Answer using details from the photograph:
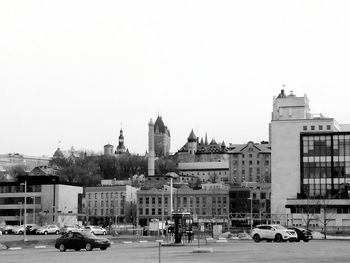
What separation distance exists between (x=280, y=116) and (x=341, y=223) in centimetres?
2678

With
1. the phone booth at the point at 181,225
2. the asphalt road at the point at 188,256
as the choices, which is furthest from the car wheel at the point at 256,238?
the asphalt road at the point at 188,256

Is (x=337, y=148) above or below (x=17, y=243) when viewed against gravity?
→ above

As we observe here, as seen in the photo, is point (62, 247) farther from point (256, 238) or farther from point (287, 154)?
point (287, 154)

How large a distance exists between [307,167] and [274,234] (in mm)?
70654

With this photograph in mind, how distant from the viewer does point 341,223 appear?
122 metres

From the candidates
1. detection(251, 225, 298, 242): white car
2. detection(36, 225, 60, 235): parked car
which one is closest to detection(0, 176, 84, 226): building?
detection(36, 225, 60, 235): parked car

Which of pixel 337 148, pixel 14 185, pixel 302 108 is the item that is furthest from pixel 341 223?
pixel 14 185

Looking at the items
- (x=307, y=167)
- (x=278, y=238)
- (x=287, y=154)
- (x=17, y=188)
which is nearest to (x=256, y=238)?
(x=278, y=238)

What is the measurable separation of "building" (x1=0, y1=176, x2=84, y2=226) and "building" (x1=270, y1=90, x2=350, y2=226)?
Result: 46.3m

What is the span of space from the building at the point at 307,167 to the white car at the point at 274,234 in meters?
60.7

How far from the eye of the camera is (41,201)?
149750 mm

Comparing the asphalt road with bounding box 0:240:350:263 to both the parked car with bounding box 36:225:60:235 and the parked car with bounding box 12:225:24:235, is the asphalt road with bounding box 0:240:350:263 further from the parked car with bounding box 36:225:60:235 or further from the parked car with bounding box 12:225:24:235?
the parked car with bounding box 12:225:24:235

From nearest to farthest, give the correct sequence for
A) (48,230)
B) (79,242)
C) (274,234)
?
1. (79,242)
2. (274,234)
3. (48,230)

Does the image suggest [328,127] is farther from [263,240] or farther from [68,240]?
[68,240]
